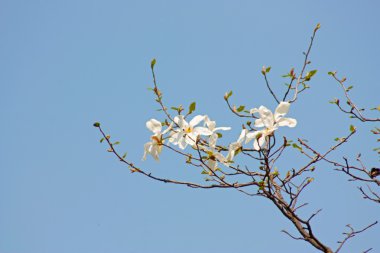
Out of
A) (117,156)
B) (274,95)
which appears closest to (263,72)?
(274,95)

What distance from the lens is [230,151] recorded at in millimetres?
1801

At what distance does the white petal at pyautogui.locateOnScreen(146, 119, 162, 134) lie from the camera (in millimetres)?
1812

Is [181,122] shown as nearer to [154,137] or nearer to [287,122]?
[154,137]

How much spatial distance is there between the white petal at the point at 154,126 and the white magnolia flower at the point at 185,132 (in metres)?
0.08

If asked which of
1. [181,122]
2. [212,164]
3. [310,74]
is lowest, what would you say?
[212,164]

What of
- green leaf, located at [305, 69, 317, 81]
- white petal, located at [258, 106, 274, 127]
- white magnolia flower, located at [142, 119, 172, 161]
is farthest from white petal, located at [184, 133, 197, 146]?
green leaf, located at [305, 69, 317, 81]

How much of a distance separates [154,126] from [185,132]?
0.16m

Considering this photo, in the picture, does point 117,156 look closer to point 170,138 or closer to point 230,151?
point 170,138

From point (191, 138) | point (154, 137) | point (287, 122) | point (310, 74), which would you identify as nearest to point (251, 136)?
point (287, 122)

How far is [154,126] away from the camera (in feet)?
5.98

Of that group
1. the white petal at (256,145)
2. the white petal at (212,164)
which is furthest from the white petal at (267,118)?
the white petal at (212,164)

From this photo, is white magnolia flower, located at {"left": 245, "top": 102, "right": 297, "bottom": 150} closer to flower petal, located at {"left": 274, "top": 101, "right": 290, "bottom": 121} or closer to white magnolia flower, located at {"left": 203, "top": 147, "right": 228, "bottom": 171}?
flower petal, located at {"left": 274, "top": 101, "right": 290, "bottom": 121}

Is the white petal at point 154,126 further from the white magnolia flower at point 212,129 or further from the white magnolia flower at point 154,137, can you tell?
the white magnolia flower at point 212,129

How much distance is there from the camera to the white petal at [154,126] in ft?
5.95
